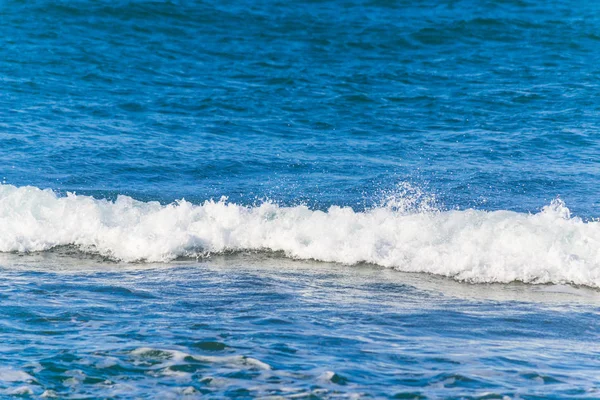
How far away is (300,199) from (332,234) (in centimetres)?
203

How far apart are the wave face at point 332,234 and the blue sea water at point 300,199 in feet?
0.10

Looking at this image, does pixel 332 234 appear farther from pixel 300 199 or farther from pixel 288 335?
pixel 288 335

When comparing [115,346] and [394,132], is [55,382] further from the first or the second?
[394,132]

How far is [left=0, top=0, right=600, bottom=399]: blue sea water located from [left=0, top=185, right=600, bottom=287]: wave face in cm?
3

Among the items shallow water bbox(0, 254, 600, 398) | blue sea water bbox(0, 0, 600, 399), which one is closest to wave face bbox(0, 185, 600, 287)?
blue sea water bbox(0, 0, 600, 399)

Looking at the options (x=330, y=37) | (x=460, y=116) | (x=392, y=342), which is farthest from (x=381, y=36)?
(x=392, y=342)

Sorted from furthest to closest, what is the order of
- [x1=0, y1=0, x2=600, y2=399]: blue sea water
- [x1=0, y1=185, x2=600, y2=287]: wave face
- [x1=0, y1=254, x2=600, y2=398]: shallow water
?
[x1=0, y1=185, x2=600, y2=287]: wave face
[x1=0, y1=0, x2=600, y2=399]: blue sea water
[x1=0, y1=254, x2=600, y2=398]: shallow water

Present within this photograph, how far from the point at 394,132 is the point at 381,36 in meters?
5.31

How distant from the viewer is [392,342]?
6676 mm

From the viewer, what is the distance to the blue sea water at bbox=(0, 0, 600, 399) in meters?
6.25

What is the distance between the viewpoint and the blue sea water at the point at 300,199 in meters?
6.25

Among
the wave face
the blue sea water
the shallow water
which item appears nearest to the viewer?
the shallow water

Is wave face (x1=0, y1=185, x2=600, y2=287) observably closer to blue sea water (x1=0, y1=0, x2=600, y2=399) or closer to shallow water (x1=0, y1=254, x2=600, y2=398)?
blue sea water (x1=0, y1=0, x2=600, y2=399)

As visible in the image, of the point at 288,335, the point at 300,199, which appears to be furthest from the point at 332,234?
the point at 288,335
